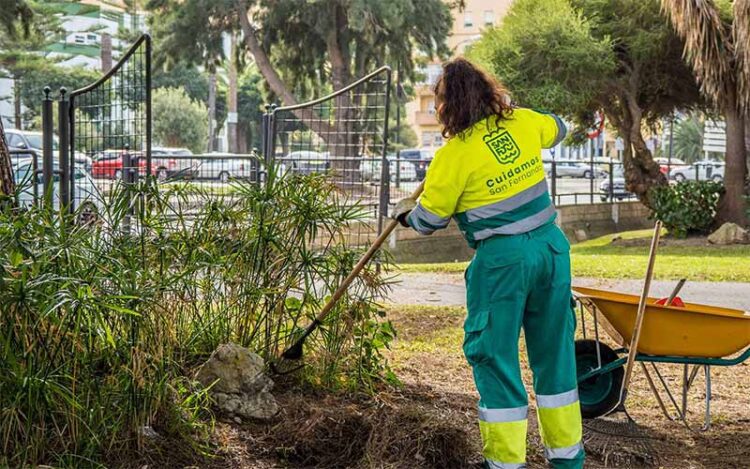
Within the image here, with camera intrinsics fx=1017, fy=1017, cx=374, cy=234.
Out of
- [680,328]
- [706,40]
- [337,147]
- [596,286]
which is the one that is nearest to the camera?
[680,328]

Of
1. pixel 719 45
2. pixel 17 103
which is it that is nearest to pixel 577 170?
pixel 719 45

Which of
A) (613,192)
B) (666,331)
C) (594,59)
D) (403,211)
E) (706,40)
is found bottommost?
(666,331)

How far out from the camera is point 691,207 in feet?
59.2

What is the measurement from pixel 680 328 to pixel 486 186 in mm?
1368

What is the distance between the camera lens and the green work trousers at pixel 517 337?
4.23m

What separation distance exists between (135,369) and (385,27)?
28038 mm

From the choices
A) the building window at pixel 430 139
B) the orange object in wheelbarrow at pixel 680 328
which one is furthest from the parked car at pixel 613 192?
the building window at pixel 430 139

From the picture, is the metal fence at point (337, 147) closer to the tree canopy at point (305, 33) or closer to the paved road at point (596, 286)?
A: the paved road at point (596, 286)

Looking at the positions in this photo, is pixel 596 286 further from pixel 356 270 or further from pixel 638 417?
pixel 356 270

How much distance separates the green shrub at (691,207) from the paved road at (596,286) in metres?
6.79

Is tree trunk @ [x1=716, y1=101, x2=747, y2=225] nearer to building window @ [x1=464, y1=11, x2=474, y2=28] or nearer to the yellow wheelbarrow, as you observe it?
the yellow wheelbarrow

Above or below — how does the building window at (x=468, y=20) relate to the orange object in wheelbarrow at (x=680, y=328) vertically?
above

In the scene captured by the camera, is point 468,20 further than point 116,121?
Yes

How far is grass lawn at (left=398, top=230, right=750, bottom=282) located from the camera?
40.0ft
